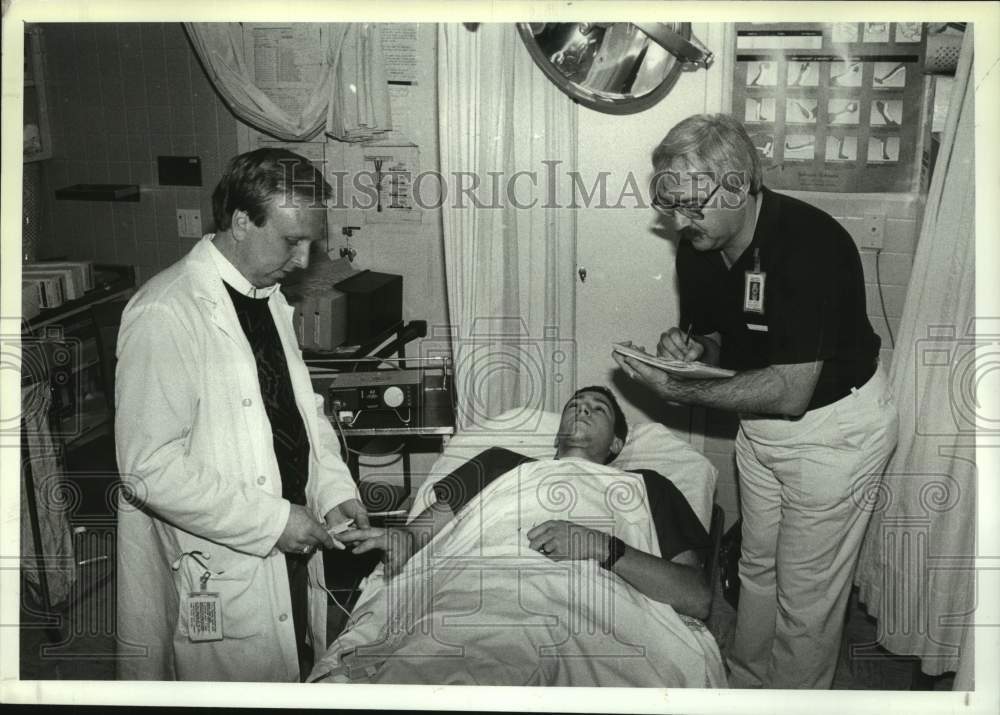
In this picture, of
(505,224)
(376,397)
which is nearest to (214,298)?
(376,397)

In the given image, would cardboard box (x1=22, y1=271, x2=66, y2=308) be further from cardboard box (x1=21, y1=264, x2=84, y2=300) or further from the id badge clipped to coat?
the id badge clipped to coat

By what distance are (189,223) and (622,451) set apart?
3.72ft

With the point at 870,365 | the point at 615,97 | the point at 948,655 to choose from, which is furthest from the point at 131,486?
the point at 948,655

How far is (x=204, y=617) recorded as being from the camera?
95.4 inches

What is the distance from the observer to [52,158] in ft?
7.89

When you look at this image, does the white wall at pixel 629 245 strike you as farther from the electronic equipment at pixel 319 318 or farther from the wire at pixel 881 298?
the electronic equipment at pixel 319 318

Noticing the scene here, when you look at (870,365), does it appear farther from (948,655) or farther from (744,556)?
(948,655)

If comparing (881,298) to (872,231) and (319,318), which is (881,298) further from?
(319,318)

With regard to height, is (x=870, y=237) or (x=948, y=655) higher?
(x=870, y=237)

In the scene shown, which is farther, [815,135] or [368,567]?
[368,567]

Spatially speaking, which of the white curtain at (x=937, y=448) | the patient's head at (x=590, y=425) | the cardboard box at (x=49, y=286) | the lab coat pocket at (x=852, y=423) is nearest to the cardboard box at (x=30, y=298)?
the cardboard box at (x=49, y=286)

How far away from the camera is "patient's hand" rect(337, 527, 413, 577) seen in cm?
244

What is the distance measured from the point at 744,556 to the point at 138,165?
1.68 meters

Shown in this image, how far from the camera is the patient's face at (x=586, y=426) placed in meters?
2.43
